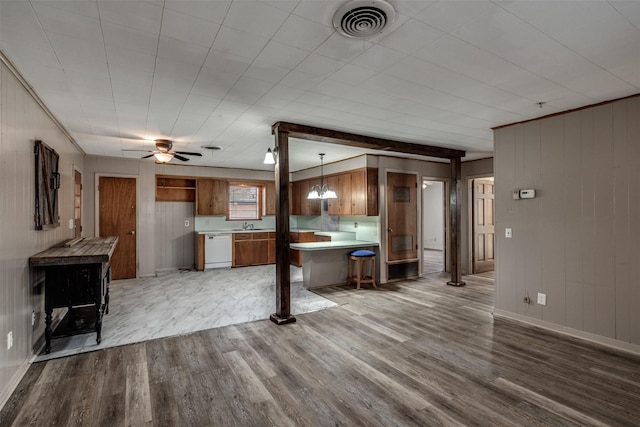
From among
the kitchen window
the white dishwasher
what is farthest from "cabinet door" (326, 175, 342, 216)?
the white dishwasher

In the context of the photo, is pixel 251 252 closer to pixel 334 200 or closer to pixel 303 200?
pixel 303 200

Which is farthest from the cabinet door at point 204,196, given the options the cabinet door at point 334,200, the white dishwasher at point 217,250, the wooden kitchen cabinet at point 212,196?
the cabinet door at point 334,200

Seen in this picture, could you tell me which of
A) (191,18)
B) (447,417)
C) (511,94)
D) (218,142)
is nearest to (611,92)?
(511,94)

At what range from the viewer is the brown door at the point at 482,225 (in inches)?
272

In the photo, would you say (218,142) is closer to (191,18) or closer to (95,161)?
(95,161)

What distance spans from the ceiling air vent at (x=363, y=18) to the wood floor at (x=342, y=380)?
2532mm

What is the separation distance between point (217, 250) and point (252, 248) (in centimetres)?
86

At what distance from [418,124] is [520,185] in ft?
4.96

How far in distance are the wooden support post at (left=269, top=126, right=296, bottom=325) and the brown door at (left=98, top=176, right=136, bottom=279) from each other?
4.25 m

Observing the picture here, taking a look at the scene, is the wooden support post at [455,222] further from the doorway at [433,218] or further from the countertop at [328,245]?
the doorway at [433,218]

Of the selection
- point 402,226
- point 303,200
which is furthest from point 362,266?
point 303,200

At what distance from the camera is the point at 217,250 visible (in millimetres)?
7504

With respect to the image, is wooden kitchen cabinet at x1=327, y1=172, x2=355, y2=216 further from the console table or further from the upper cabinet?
the console table

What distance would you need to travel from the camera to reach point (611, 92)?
3043 millimetres
